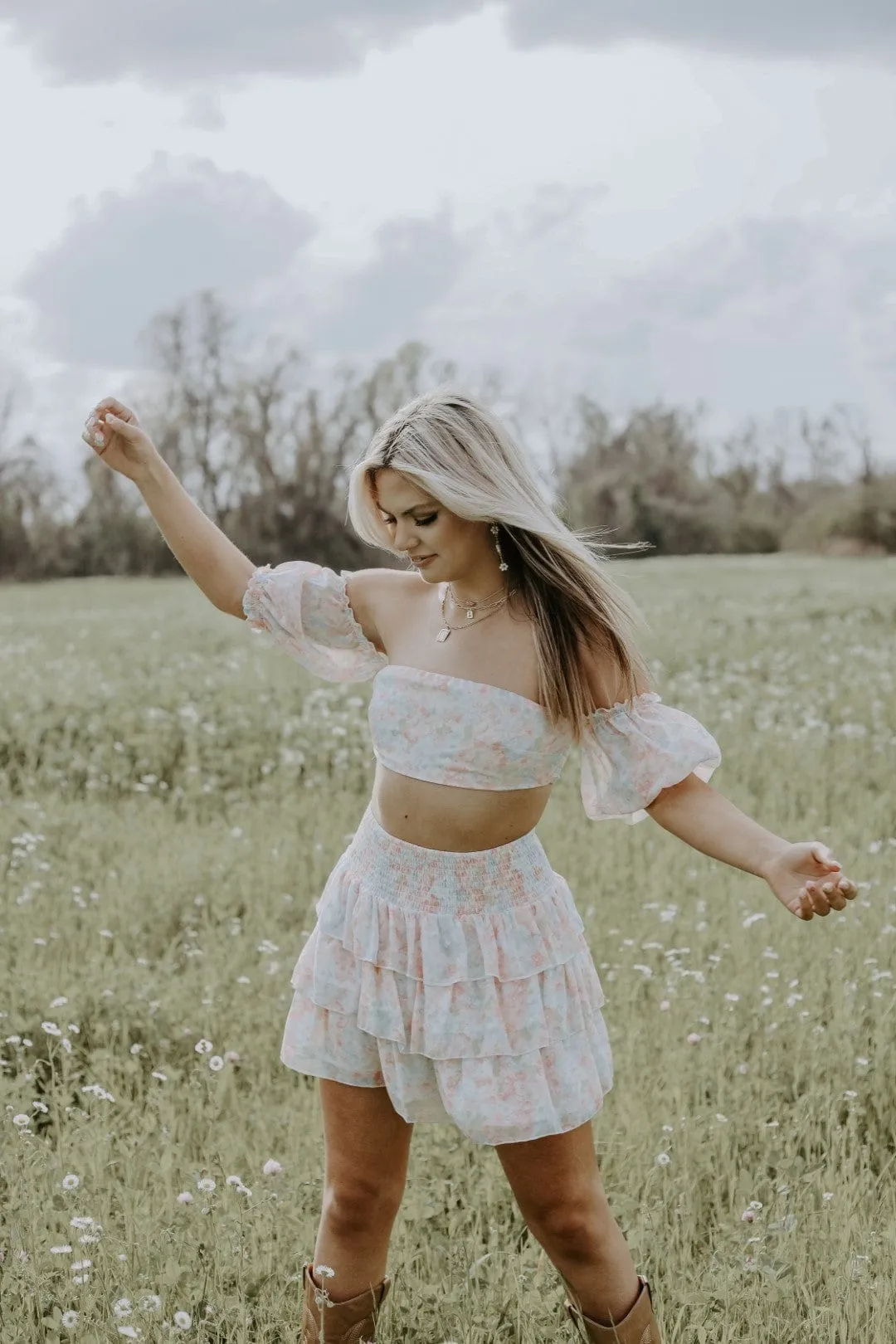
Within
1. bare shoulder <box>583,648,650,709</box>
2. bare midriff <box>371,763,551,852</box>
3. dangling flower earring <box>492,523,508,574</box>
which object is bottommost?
bare midriff <box>371,763,551,852</box>

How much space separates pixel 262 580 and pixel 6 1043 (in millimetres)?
2516

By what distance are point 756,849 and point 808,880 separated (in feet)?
0.49

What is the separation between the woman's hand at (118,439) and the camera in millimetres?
3484

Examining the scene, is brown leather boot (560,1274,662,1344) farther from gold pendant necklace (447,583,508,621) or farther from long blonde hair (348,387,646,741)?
gold pendant necklace (447,583,508,621)

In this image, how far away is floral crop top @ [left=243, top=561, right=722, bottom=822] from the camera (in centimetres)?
308

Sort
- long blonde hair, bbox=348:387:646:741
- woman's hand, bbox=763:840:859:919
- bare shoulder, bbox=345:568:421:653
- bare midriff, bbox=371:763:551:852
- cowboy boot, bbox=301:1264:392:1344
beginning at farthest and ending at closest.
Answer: bare shoulder, bbox=345:568:421:653 → cowboy boot, bbox=301:1264:392:1344 → bare midriff, bbox=371:763:551:852 → long blonde hair, bbox=348:387:646:741 → woman's hand, bbox=763:840:859:919

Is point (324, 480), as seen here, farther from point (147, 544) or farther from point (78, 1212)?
point (78, 1212)

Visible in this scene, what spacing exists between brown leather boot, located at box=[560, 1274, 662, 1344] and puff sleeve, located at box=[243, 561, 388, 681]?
1670mm

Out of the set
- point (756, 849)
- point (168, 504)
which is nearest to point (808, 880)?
point (756, 849)

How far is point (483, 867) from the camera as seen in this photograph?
312 centimetres

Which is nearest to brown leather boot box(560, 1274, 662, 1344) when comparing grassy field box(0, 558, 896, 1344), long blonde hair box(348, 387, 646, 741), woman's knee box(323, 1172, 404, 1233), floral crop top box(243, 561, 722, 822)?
grassy field box(0, 558, 896, 1344)

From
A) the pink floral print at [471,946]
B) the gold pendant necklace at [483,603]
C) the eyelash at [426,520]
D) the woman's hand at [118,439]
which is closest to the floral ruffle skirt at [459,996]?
the pink floral print at [471,946]

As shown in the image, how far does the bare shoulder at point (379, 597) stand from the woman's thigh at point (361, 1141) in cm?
111

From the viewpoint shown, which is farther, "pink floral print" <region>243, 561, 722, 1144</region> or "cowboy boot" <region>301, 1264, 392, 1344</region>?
"cowboy boot" <region>301, 1264, 392, 1344</region>
